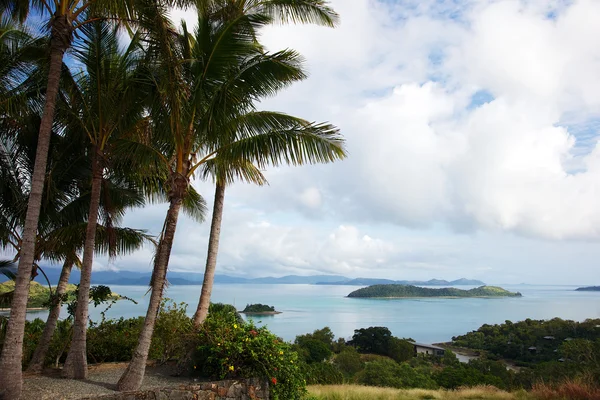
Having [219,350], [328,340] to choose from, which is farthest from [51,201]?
[328,340]

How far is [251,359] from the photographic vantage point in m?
7.31

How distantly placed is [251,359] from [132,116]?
4.84 meters

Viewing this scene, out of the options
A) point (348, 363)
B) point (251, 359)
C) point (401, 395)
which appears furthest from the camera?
point (348, 363)

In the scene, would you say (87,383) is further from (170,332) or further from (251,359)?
(251,359)

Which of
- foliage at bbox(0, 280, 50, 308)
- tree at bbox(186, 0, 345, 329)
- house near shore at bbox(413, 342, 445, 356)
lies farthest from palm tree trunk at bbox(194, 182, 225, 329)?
house near shore at bbox(413, 342, 445, 356)

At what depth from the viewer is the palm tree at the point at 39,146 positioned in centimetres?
571

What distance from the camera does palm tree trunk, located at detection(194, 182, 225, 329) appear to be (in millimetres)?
9023

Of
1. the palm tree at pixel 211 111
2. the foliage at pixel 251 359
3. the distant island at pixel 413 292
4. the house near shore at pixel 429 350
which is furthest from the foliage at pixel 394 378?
the distant island at pixel 413 292

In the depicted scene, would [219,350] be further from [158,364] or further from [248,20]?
[248,20]

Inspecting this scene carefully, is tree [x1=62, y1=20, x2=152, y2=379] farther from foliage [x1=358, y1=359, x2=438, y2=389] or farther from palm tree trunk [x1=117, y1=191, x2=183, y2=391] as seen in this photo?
foliage [x1=358, y1=359, x2=438, y2=389]

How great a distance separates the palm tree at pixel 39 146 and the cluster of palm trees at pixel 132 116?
0.02m

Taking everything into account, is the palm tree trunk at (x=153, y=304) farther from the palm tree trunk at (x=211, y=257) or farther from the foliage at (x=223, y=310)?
the foliage at (x=223, y=310)

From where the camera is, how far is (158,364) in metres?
8.56

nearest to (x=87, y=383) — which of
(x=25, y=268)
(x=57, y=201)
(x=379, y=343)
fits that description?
(x=25, y=268)
